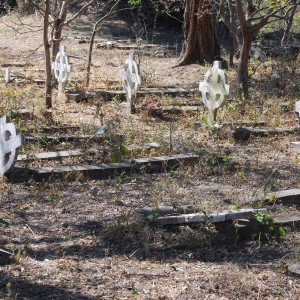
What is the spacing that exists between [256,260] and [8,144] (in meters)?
3.02

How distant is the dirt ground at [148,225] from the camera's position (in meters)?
4.77

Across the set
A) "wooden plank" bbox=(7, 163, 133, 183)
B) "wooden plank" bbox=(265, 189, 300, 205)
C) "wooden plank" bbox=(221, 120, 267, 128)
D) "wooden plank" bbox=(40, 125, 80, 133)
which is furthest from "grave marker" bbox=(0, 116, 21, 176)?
"wooden plank" bbox=(221, 120, 267, 128)

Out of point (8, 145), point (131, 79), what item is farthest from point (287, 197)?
point (131, 79)

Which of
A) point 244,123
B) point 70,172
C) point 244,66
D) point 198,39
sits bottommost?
point 70,172

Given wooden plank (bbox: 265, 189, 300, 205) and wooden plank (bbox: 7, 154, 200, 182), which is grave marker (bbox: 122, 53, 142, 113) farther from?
wooden plank (bbox: 265, 189, 300, 205)

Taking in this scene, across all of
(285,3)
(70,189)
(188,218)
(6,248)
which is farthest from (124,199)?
(285,3)

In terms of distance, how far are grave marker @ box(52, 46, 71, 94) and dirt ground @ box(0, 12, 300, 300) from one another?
957 millimetres

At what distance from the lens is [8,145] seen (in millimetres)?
7199

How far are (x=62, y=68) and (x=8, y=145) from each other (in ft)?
18.2

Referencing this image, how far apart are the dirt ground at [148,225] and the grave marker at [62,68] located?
957mm

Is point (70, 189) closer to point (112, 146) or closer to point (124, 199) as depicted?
point (124, 199)

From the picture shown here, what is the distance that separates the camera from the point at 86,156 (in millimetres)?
8250

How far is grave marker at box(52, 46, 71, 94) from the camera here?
41.0 feet

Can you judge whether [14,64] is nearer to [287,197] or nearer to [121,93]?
[121,93]
